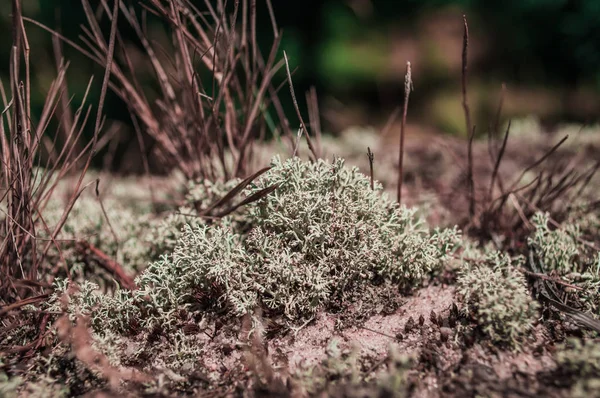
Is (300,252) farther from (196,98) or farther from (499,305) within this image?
(196,98)

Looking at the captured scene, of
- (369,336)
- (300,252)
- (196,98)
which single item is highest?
(196,98)

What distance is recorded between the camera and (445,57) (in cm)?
677

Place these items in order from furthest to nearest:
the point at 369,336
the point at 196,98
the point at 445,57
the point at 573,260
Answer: the point at 445,57
the point at 196,98
the point at 573,260
the point at 369,336

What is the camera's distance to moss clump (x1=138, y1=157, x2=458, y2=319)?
1.54 meters

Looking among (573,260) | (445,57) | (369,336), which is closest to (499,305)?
(369,336)

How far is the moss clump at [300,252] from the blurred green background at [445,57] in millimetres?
5039

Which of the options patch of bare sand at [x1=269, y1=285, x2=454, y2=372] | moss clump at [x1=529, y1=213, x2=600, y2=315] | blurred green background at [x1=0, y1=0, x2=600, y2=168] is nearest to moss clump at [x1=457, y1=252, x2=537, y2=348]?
patch of bare sand at [x1=269, y1=285, x2=454, y2=372]

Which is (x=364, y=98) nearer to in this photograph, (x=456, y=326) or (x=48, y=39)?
(x=48, y=39)

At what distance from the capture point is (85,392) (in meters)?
1.36

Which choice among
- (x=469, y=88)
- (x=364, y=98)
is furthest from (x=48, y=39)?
(x=469, y=88)

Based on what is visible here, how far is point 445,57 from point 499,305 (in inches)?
247

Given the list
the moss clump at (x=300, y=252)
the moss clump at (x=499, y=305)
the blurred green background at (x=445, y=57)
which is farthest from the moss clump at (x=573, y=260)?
the blurred green background at (x=445, y=57)

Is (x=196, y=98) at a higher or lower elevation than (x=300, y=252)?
higher

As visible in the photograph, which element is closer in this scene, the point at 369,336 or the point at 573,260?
the point at 369,336
